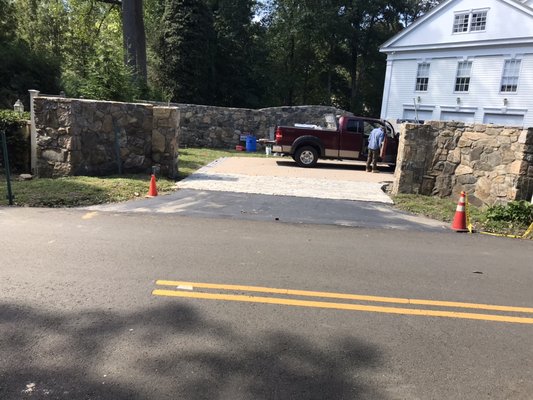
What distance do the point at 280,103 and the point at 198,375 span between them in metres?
39.6

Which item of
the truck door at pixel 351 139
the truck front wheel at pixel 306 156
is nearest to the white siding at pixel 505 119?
the truck door at pixel 351 139

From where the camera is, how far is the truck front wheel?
17.1 metres

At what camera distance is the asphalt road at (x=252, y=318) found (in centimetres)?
329

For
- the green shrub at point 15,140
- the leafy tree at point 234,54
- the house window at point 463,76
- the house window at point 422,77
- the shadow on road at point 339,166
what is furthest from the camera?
the leafy tree at point 234,54

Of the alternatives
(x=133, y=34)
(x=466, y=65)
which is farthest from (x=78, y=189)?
(x=466, y=65)

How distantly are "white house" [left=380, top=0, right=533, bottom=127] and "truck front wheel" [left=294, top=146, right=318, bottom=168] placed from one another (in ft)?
47.8

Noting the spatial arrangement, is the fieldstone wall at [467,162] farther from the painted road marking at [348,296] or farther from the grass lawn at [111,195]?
the painted road marking at [348,296]

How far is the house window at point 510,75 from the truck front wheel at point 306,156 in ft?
49.5

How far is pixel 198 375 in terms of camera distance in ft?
10.9

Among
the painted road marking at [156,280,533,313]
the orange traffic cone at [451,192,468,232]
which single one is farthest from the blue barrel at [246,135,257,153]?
the painted road marking at [156,280,533,313]

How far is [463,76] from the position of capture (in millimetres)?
28188

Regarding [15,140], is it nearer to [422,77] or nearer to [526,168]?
[526,168]

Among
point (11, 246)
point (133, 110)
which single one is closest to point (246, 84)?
point (133, 110)

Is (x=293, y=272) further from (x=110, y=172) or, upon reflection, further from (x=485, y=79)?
(x=485, y=79)
